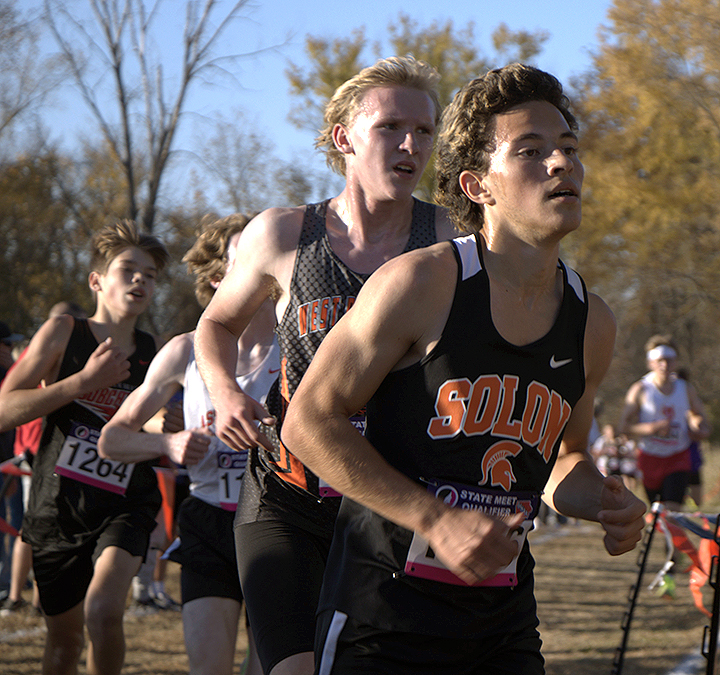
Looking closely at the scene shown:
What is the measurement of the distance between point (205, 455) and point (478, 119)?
5.86ft

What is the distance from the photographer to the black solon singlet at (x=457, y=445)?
1702 mm

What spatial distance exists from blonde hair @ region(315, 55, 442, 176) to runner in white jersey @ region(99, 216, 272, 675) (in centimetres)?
82

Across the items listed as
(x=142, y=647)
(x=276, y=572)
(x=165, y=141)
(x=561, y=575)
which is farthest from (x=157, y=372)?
(x=165, y=141)

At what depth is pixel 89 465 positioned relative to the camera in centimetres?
388

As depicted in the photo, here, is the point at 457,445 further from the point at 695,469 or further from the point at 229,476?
the point at 695,469

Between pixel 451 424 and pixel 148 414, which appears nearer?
pixel 451 424

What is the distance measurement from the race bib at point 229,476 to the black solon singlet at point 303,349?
676 millimetres

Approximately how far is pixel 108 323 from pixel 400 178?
2.12m

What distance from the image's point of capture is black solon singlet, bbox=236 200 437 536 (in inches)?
95.7

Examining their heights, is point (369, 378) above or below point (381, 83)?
below

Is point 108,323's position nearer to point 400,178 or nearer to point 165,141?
point 400,178

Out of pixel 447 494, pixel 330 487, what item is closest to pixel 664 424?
pixel 330 487

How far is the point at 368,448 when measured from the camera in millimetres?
1687

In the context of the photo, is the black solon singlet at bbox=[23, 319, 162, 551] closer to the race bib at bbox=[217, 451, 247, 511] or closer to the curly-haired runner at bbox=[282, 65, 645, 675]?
the race bib at bbox=[217, 451, 247, 511]
